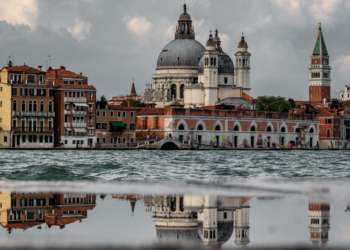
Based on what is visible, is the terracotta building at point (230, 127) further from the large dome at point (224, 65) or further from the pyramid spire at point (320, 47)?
the pyramid spire at point (320, 47)

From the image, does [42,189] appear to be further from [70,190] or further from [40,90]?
[40,90]

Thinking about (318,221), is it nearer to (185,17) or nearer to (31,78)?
(31,78)

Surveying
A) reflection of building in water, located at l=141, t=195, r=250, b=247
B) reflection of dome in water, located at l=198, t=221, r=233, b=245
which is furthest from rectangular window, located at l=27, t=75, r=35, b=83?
reflection of dome in water, located at l=198, t=221, r=233, b=245

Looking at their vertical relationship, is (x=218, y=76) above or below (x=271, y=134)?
above

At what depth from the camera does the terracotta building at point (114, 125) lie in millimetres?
71750

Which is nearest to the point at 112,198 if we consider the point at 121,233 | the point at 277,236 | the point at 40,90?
the point at 121,233

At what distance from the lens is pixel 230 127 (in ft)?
271

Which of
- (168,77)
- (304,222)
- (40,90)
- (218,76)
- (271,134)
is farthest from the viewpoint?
(168,77)

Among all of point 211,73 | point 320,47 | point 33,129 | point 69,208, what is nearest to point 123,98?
point 320,47

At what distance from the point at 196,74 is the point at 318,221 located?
3734 inches

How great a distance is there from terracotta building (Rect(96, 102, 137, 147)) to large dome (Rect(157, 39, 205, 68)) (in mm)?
29659

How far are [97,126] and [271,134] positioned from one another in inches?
960

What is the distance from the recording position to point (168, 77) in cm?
10338

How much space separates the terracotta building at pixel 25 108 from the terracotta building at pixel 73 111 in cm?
98
